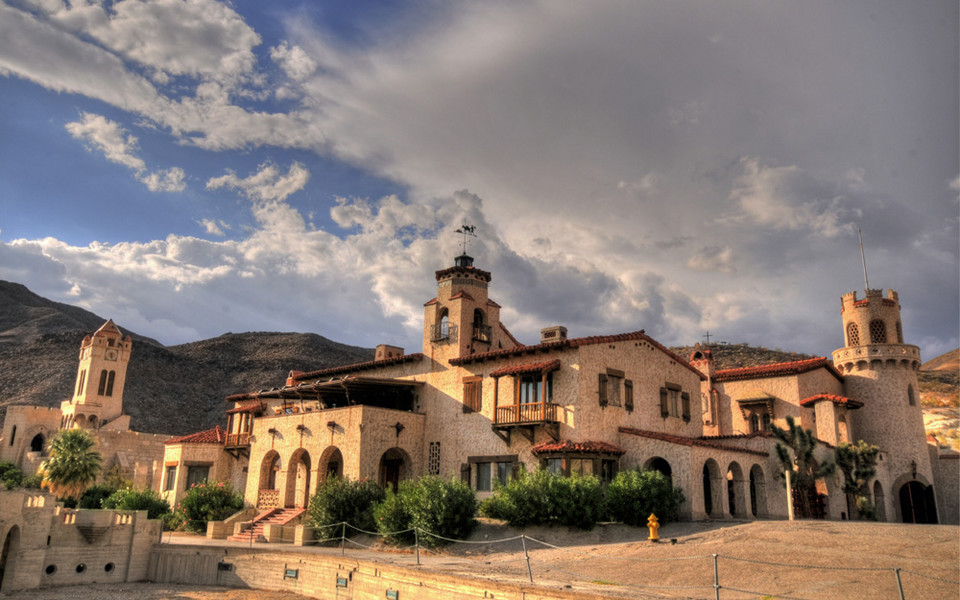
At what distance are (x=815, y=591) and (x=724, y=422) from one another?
2558 centimetres

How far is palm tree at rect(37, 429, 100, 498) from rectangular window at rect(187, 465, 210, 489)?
216 inches

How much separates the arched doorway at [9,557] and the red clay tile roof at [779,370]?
35.5 metres

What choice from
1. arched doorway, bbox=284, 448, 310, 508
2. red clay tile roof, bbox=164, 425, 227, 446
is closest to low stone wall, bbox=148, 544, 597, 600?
arched doorway, bbox=284, 448, 310, 508

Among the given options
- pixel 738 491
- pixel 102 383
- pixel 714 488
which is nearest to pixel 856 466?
pixel 738 491

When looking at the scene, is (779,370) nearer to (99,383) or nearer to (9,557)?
(9,557)

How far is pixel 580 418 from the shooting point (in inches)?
1155

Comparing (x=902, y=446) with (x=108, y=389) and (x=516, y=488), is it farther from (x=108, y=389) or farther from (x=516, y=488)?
(x=108, y=389)

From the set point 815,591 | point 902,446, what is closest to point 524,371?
point 815,591

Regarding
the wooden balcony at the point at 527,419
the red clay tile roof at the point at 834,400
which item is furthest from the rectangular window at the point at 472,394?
the red clay tile roof at the point at 834,400

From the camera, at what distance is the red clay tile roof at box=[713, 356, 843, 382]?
3772cm

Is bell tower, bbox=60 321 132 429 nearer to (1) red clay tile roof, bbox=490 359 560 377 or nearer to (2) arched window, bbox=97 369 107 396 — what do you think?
(2) arched window, bbox=97 369 107 396

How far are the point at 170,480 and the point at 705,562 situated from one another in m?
35.9

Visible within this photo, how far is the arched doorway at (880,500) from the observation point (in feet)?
120

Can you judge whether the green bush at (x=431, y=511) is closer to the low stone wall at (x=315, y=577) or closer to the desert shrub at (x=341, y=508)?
the desert shrub at (x=341, y=508)
